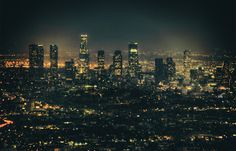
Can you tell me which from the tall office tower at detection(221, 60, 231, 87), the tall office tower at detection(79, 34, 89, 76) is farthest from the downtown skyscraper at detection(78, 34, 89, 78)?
the tall office tower at detection(221, 60, 231, 87)

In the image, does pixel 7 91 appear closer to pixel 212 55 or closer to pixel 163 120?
pixel 163 120

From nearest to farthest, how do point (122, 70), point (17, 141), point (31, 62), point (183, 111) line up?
point (17, 141) < point (183, 111) < point (31, 62) < point (122, 70)

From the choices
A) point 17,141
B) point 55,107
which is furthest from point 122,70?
point 17,141

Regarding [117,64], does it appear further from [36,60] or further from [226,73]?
[226,73]

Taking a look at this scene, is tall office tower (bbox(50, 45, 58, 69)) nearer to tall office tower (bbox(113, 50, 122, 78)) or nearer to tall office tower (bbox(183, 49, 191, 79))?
tall office tower (bbox(113, 50, 122, 78))

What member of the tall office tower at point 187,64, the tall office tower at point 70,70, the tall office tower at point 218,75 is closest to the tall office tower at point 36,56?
the tall office tower at point 70,70

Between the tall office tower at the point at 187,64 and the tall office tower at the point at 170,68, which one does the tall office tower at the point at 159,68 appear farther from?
the tall office tower at the point at 187,64

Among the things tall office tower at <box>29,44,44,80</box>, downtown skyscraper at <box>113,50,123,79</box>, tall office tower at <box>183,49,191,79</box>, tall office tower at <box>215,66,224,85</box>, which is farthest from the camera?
tall office tower at <box>183,49,191,79</box>
